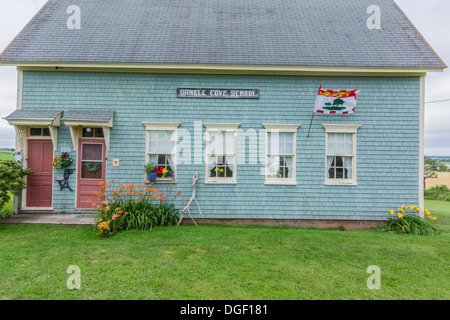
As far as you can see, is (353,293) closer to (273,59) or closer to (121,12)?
(273,59)

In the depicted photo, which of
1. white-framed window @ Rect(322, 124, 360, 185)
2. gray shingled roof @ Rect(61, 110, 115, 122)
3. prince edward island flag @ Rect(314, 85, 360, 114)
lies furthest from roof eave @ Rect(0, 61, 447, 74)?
white-framed window @ Rect(322, 124, 360, 185)

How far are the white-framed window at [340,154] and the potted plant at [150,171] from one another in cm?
537

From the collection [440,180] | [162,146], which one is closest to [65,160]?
[162,146]

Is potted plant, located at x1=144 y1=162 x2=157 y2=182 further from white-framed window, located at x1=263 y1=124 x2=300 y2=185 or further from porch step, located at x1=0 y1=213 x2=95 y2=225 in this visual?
white-framed window, located at x1=263 y1=124 x2=300 y2=185

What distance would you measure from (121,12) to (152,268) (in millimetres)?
9404

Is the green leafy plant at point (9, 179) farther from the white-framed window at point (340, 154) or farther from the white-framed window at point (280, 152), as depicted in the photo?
the white-framed window at point (340, 154)

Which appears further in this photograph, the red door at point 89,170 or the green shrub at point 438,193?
the green shrub at point 438,193

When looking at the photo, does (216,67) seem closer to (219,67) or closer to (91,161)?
(219,67)

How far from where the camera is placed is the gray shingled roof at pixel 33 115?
6.84 meters

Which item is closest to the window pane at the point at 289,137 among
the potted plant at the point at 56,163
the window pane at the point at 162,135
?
the window pane at the point at 162,135

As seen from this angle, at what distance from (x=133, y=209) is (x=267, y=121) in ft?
15.6

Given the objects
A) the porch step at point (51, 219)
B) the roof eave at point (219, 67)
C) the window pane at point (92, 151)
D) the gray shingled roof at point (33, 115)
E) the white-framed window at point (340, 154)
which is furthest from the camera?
the window pane at point (92, 151)

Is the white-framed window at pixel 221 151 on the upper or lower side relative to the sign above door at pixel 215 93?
lower
